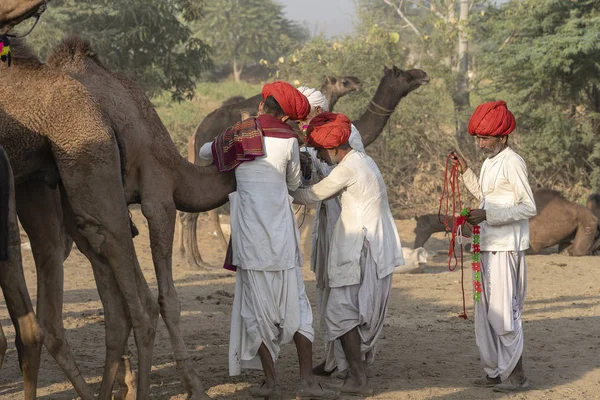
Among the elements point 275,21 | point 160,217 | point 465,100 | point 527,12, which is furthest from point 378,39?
point 275,21

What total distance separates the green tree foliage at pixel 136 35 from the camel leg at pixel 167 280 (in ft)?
41.2

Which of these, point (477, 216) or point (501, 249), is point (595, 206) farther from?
point (477, 216)

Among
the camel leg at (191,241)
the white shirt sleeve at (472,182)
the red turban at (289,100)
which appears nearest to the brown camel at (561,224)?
the camel leg at (191,241)

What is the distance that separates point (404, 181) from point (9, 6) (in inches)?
503

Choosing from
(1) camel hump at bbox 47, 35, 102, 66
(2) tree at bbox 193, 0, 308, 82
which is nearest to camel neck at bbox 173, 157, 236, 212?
(1) camel hump at bbox 47, 35, 102, 66

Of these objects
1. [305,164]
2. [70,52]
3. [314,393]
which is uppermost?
[70,52]

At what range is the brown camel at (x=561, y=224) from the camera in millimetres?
12812

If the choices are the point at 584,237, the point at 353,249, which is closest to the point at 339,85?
the point at 584,237

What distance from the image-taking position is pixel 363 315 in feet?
19.9

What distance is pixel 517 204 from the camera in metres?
6.24

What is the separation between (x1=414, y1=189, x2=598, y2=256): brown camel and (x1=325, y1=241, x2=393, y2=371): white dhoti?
23.4 feet

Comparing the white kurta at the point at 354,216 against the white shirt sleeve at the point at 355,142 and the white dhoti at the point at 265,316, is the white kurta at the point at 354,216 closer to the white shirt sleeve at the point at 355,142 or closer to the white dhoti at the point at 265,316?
the white shirt sleeve at the point at 355,142

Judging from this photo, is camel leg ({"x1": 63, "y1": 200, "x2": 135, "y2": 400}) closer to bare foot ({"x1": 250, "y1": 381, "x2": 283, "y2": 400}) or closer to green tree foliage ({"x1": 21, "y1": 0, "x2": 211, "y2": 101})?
bare foot ({"x1": 250, "y1": 381, "x2": 283, "y2": 400})

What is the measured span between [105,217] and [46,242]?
0.83 m
